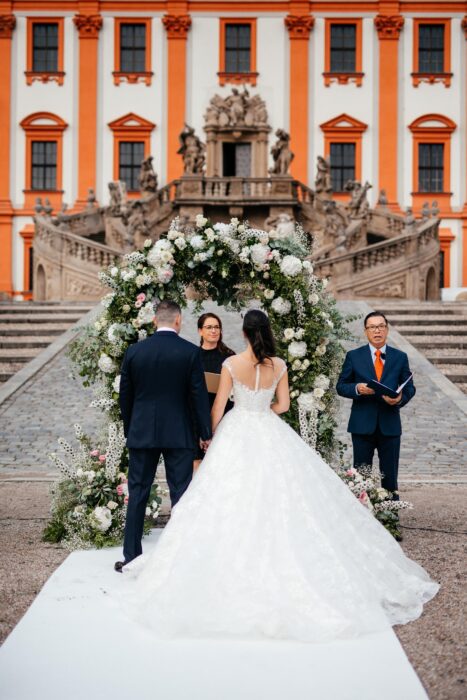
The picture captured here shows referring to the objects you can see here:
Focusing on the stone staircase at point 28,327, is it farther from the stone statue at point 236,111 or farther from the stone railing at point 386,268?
the stone statue at point 236,111

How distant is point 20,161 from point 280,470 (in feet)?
113

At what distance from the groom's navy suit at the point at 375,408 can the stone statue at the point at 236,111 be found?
27409mm

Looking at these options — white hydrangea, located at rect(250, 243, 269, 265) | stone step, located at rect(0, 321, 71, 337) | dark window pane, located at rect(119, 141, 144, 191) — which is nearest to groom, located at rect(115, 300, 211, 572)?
white hydrangea, located at rect(250, 243, 269, 265)

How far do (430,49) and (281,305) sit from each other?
33.4 meters

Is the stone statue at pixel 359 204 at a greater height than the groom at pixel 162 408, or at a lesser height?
greater

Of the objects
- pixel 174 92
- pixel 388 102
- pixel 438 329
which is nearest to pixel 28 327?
pixel 438 329

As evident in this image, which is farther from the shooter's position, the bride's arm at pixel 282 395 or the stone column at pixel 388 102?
the stone column at pixel 388 102

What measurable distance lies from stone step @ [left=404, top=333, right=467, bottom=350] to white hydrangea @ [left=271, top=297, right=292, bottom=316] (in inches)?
461

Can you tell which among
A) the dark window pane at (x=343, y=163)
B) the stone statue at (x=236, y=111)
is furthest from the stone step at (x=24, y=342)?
the dark window pane at (x=343, y=163)

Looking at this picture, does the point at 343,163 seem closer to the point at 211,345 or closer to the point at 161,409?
the point at 211,345

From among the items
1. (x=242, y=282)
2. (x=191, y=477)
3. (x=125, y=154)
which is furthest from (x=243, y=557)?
(x=125, y=154)

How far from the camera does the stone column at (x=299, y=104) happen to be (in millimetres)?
37781

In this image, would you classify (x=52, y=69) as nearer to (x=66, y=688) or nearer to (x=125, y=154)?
(x=125, y=154)

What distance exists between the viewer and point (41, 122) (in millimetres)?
38250
